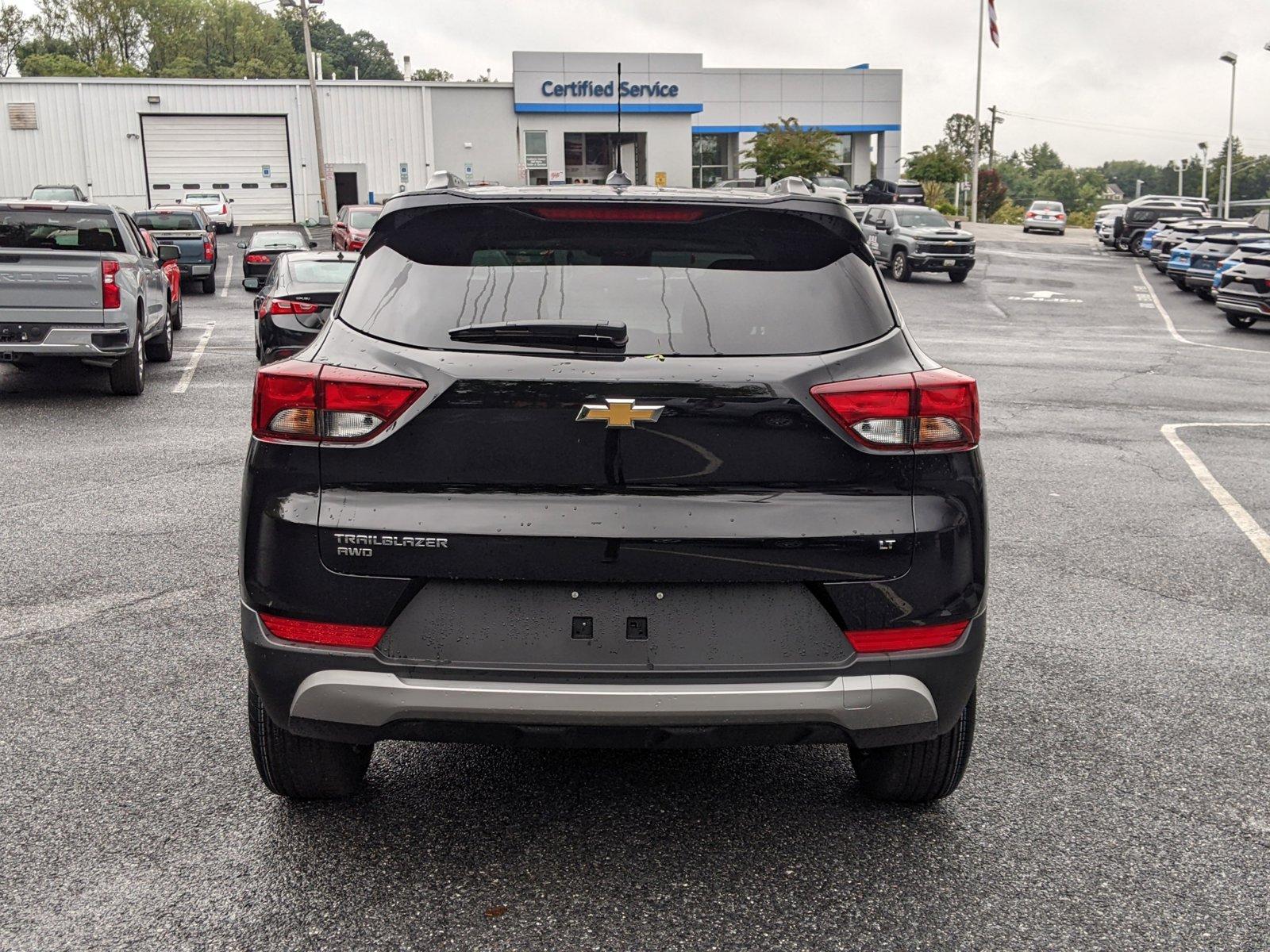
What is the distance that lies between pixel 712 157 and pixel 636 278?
226 feet

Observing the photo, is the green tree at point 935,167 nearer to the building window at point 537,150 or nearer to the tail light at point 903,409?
the building window at point 537,150

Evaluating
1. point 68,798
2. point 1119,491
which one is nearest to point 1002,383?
point 1119,491

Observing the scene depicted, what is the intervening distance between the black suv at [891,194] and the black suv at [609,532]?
50.2 m

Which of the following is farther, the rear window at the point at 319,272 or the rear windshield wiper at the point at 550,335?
the rear window at the point at 319,272

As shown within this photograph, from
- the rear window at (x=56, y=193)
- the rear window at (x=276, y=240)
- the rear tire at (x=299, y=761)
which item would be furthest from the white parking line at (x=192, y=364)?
the rear window at (x=56, y=193)

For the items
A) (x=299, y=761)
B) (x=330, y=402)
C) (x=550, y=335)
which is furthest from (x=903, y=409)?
(x=299, y=761)

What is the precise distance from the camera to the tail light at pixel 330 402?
3115mm

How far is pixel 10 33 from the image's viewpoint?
102 m

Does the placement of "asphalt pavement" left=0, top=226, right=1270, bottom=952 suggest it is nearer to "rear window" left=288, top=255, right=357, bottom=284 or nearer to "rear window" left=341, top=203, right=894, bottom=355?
"rear window" left=341, top=203, right=894, bottom=355

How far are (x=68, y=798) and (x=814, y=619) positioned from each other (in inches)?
92.5

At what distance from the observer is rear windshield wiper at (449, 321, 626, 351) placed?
A: 3170 millimetres

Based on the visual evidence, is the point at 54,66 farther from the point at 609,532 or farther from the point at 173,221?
the point at 609,532

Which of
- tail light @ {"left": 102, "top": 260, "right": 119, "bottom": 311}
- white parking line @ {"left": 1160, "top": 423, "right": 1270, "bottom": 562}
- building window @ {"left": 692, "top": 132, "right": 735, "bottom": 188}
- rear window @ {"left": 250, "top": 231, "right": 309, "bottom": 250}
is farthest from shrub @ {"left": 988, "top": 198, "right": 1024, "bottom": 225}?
tail light @ {"left": 102, "top": 260, "right": 119, "bottom": 311}

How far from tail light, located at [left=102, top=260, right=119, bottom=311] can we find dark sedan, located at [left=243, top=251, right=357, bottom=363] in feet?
4.89
